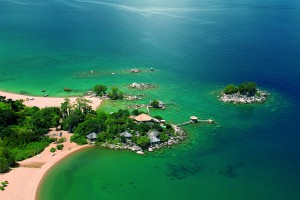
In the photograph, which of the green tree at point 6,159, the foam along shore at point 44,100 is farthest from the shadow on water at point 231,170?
the green tree at point 6,159

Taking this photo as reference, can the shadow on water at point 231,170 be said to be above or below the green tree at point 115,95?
below

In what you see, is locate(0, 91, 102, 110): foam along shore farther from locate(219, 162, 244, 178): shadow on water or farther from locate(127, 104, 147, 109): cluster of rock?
locate(219, 162, 244, 178): shadow on water

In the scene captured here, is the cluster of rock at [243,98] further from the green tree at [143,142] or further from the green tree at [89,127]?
the green tree at [89,127]

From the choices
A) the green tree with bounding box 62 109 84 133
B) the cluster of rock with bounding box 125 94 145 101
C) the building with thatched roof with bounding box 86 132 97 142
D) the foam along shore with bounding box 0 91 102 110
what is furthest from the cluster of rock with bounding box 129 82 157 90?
the building with thatched roof with bounding box 86 132 97 142

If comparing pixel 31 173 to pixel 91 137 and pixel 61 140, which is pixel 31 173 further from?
pixel 91 137

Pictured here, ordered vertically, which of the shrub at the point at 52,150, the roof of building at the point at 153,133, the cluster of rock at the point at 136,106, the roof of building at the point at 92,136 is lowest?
the shrub at the point at 52,150

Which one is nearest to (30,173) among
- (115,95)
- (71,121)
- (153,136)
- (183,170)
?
(71,121)
